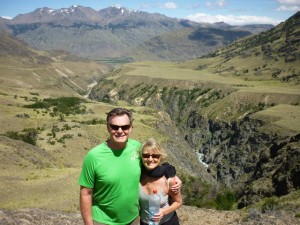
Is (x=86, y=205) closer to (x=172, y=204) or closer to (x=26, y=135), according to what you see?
(x=172, y=204)

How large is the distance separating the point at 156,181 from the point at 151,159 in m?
0.61

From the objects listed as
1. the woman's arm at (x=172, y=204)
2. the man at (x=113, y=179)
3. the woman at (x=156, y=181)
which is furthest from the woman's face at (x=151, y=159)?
the woman's arm at (x=172, y=204)

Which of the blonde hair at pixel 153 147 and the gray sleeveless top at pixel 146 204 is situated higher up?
the blonde hair at pixel 153 147

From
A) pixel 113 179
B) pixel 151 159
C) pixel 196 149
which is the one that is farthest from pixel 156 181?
pixel 196 149

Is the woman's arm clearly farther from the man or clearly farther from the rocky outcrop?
the rocky outcrop

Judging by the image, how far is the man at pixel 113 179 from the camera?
862 cm

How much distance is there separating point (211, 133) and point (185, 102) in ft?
133

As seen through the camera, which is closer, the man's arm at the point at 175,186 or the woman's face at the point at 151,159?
the woman's face at the point at 151,159

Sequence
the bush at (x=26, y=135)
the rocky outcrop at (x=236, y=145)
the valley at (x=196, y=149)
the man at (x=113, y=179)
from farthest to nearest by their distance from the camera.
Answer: the bush at (x=26, y=135), the rocky outcrop at (x=236, y=145), the valley at (x=196, y=149), the man at (x=113, y=179)

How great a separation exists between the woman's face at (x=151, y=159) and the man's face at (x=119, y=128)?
0.62 m

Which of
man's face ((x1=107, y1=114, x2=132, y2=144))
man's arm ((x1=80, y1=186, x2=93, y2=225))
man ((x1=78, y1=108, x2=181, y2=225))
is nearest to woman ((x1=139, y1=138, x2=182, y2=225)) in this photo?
man ((x1=78, y1=108, x2=181, y2=225))

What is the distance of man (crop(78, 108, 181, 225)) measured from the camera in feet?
28.3

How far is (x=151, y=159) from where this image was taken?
30.2 feet

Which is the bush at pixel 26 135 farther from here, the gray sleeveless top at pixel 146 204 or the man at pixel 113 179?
the man at pixel 113 179
